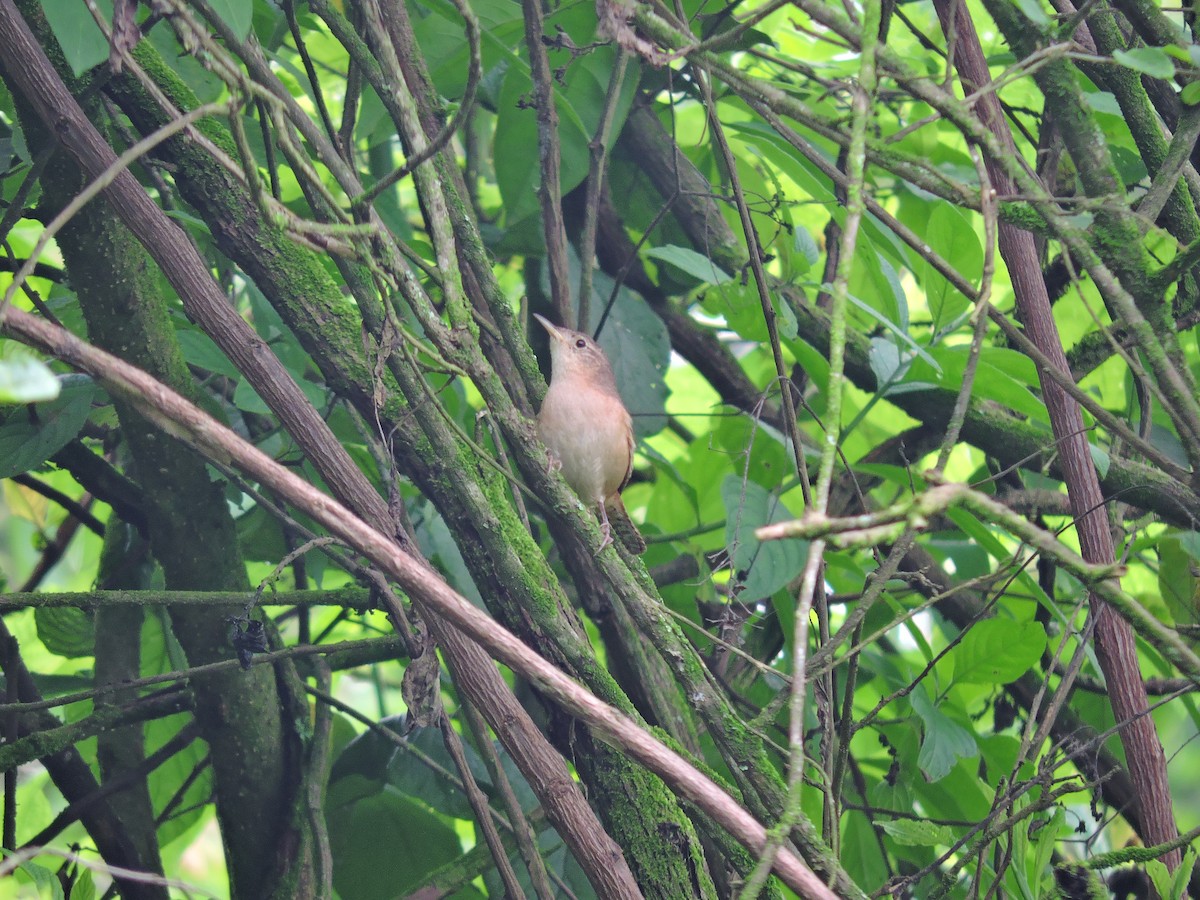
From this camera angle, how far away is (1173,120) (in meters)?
2.42

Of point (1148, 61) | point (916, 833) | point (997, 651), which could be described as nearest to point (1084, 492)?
point (997, 651)

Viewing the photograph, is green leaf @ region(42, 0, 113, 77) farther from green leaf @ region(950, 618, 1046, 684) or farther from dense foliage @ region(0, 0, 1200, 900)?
green leaf @ region(950, 618, 1046, 684)

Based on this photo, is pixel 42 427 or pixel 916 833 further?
pixel 42 427

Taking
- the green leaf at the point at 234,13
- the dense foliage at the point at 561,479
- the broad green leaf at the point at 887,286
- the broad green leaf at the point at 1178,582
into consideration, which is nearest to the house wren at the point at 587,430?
the dense foliage at the point at 561,479

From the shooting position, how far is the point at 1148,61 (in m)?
1.68

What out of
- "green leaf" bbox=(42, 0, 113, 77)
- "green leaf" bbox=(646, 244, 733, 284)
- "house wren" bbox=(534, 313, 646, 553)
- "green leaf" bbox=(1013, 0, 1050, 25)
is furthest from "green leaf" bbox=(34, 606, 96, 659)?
"green leaf" bbox=(1013, 0, 1050, 25)

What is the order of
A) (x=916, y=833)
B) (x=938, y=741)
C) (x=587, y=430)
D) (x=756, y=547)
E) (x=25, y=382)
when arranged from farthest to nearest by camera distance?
(x=587, y=430)
(x=756, y=547)
(x=938, y=741)
(x=916, y=833)
(x=25, y=382)

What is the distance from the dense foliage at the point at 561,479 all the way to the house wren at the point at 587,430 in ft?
0.45

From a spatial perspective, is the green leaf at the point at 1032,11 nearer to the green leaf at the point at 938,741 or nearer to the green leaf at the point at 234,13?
the green leaf at the point at 234,13

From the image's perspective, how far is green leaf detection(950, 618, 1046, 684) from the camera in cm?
256

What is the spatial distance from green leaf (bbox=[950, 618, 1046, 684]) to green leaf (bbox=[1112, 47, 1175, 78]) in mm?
1328

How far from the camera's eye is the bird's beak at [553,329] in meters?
3.53

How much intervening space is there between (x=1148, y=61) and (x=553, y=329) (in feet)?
7.05

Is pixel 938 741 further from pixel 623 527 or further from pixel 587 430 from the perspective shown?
pixel 587 430
